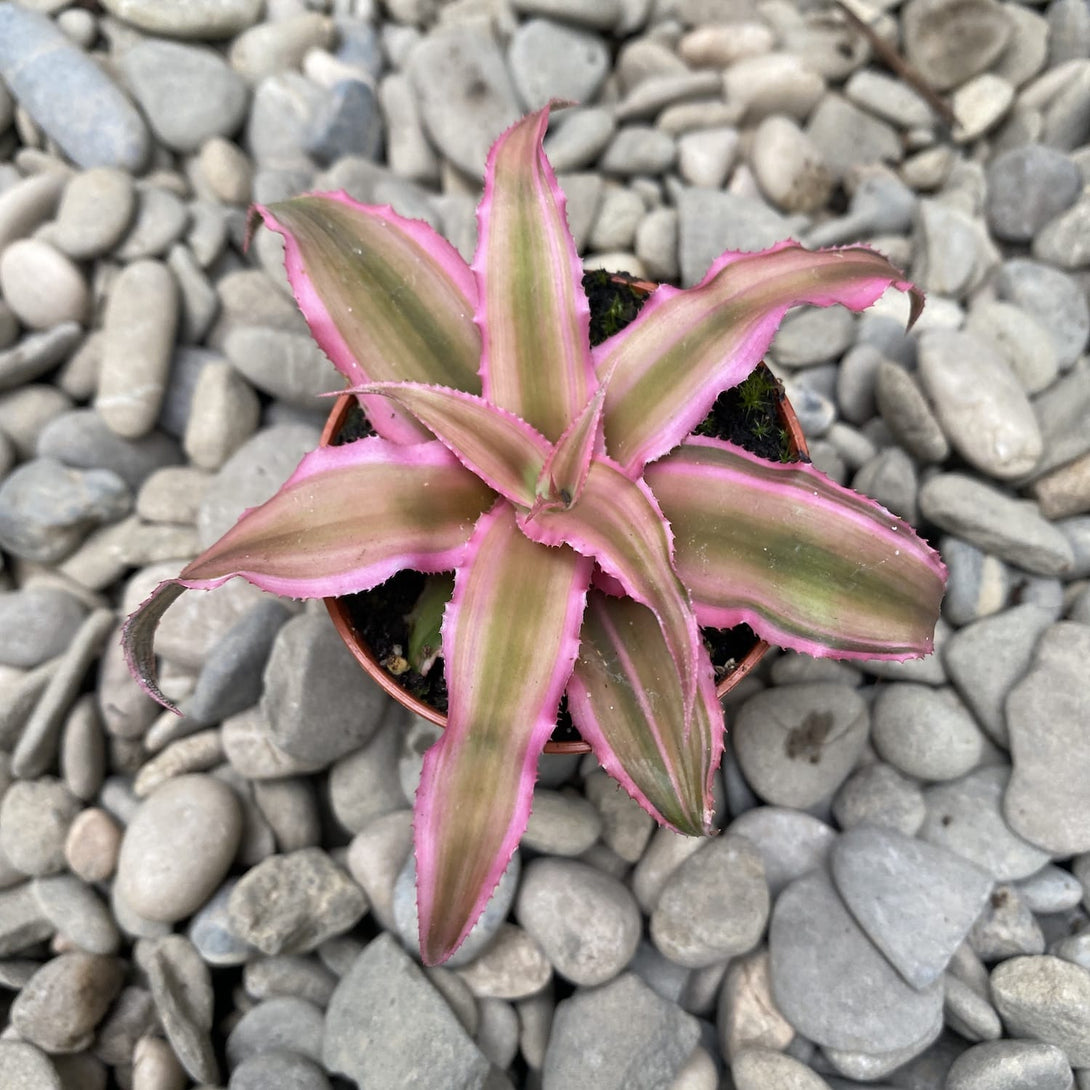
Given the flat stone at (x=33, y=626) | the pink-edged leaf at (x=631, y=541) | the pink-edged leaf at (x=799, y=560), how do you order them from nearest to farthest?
the pink-edged leaf at (x=631, y=541), the pink-edged leaf at (x=799, y=560), the flat stone at (x=33, y=626)

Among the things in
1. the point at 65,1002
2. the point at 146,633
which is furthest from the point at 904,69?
the point at 65,1002

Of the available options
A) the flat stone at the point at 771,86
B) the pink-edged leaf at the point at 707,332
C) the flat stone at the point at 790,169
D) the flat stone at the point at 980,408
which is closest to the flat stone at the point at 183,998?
the pink-edged leaf at the point at 707,332

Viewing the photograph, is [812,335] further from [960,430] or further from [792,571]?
[792,571]

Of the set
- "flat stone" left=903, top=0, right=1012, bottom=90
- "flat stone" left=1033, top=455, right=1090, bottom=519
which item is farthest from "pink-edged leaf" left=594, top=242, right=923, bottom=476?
"flat stone" left=903, top=0, right=1012, bottom=90

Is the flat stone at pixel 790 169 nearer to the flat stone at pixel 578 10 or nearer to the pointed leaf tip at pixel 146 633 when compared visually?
the flat stone at pixel 578 10

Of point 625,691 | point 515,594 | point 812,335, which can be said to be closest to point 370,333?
point 515,594

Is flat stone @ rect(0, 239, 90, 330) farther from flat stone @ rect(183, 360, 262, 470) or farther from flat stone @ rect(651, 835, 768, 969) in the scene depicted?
flat stone @ rect(651, 835, 768, 969)

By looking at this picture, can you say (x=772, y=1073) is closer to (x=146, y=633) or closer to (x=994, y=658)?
(x=994, y=658)
